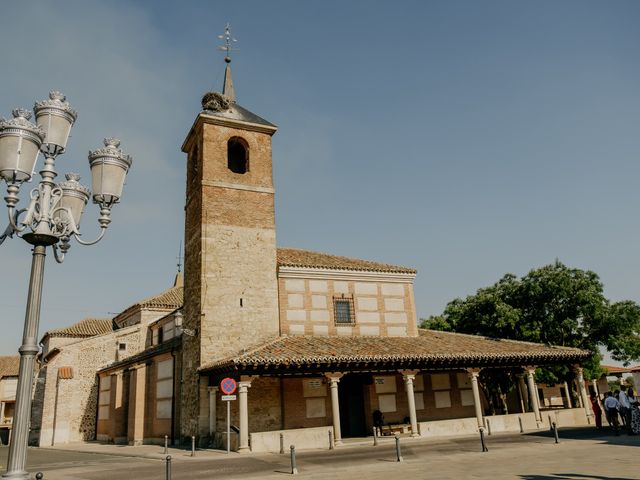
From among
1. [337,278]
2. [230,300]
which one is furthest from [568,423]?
[230,300]

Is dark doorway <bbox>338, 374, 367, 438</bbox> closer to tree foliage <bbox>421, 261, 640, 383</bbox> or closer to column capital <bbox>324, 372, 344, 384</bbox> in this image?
column capital <bbox>324, 372, 344, 384</bbox>

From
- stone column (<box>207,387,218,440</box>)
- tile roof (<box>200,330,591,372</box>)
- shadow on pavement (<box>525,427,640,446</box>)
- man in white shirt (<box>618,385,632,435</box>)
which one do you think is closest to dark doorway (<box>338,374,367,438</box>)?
tile roof (<box>200,330,591,372</box>)

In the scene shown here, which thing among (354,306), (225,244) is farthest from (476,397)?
(225,244)

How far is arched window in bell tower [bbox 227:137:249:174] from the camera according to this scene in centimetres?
2526

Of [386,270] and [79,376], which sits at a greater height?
[386,270]

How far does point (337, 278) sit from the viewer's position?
79.3ft

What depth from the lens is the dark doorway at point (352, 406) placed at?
22.4 m

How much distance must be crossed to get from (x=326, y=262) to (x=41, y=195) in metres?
18.6

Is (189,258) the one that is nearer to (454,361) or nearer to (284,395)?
(284,395)

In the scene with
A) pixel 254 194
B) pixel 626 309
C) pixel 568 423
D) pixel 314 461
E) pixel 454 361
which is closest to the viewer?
pixel 314 461

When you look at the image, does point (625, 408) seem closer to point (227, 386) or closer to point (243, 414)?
point (243, 414)

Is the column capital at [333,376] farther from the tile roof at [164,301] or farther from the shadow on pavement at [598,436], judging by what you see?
the tile roof at [164,301]

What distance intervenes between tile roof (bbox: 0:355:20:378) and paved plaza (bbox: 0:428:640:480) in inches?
1652

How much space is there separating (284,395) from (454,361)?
24.9ft
